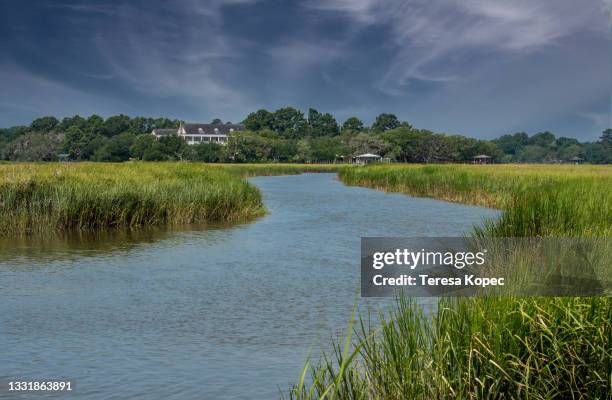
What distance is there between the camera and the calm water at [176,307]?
26.0 ft

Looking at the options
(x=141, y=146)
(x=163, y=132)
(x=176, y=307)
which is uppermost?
(x=163, y=132)

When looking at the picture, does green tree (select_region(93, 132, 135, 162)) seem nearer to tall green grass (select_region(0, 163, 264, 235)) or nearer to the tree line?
the tree line

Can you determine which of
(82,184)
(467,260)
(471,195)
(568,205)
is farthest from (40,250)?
(471,195)

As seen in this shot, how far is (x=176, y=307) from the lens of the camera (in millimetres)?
11266

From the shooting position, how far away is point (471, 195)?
32.6m

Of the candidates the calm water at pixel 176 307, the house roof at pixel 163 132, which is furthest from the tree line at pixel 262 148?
the calm water at pixel 176 307

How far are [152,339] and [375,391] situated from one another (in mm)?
4501

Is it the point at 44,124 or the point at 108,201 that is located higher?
the point at 44,124

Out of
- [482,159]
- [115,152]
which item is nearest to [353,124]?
[482,159]

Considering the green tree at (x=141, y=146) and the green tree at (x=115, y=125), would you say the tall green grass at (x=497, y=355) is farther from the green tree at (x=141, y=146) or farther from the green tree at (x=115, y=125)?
the green tree at (x=115, y=125)

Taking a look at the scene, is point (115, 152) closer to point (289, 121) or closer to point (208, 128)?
point (208, 128)

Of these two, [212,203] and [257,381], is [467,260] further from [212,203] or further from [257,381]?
[212,203]

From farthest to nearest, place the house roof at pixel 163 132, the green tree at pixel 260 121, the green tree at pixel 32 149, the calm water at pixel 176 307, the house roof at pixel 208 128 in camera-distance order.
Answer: the green tree at pixel 260 121 < the house roof at pixel 163 132 < the house roof at pixel 208 128 < the green tree at pixel 32 149 < the calm water at pixel 176 307

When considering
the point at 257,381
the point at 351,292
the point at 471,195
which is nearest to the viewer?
the point at 257,381
